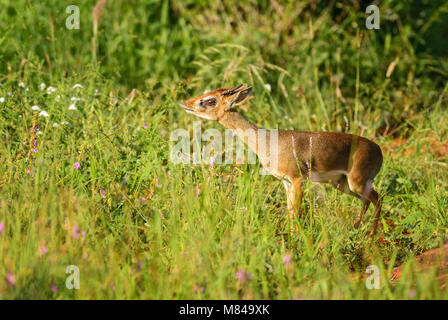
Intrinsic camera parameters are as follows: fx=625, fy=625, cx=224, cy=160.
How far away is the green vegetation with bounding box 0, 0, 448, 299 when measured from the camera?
3283mm

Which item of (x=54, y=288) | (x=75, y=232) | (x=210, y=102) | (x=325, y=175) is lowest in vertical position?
(x=54, y=288)

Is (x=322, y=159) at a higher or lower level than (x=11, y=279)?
higher

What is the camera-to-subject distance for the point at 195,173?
15.1 feet

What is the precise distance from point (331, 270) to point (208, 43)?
4861mm

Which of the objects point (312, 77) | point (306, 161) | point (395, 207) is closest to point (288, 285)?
point (306, 161)

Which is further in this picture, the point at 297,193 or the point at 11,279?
the point at 297,193

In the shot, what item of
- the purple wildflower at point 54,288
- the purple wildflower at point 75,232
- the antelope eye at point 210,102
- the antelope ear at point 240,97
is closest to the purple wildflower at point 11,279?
the purple wildflower at point 54,288

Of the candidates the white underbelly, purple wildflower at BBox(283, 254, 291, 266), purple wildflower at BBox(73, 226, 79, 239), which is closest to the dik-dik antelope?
the white underbelly

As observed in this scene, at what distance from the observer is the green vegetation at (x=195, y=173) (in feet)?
10.8

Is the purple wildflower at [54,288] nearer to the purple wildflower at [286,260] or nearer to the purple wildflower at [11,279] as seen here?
the purple wildflower at [11,279]

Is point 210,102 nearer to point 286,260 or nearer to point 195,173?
point 195,173

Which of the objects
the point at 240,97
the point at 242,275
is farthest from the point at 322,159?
the point at 242,275
